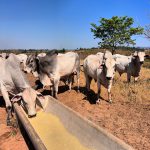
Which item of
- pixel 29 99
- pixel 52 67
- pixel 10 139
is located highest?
pixel 52 67

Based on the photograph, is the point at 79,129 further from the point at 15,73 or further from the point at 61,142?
the point at 15,73

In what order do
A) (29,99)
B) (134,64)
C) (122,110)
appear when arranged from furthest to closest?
1. (134,64)
2. (122,110)
3. (29,99)

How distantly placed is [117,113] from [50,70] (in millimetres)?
3520

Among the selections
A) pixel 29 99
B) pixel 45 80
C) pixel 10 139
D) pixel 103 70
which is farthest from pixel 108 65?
pixel 10 139

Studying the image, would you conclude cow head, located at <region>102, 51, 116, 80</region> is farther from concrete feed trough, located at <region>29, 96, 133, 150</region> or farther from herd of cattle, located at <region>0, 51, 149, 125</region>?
concrete feed trough, located at <region>29, 96, 133, 150</region>

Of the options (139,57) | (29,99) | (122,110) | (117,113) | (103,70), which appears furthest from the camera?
(139,57)

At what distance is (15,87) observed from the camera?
8.13 meters

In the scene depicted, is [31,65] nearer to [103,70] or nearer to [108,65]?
[103,70]

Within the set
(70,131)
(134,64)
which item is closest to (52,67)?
(70,131)

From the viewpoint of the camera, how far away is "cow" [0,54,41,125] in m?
6.98

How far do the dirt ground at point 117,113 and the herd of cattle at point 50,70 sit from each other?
499 millimetres

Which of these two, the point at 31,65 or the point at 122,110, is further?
the point at 31,65

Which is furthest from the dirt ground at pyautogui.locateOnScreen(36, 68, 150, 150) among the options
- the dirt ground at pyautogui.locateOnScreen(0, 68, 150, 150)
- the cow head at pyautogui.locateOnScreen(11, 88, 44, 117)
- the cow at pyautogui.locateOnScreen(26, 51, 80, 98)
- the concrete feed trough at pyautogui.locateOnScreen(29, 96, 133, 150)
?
the cow head at pyautogui.locateOnScreen(11, 88, 44, 117)

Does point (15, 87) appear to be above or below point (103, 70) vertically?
below
